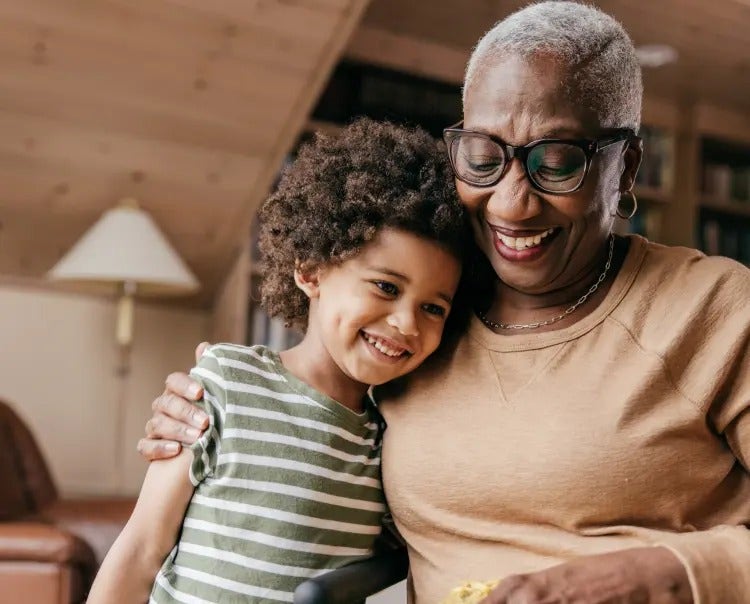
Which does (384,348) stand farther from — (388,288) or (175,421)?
A: (175,421)

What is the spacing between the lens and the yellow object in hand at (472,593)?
1.11 meters

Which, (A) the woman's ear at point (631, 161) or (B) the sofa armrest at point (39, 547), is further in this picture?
(B) the sofa armrest at point (39, 547)

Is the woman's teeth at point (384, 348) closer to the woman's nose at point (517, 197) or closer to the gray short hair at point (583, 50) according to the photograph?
the woman's nose at point (517, 197)

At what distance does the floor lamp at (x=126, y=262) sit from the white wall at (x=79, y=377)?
0.28 metres

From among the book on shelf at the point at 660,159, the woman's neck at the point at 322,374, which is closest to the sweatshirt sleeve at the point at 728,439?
the woman's neck at the point at 322,374

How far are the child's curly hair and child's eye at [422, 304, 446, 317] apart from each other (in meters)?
0.08

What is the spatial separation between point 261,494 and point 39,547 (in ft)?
4.02

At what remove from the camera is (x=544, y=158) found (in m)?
1.22

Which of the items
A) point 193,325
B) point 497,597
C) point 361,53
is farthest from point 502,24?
point 193,325

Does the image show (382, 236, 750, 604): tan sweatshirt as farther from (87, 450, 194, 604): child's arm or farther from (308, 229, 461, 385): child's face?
(87, 450, 194, 604): child's arm

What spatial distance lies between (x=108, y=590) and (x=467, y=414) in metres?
0.53

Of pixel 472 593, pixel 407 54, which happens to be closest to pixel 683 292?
pixel 472 593

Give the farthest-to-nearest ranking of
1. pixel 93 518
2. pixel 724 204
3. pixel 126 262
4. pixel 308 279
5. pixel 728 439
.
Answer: pixel 724 204 → pixel 126 262 → pixel 93 518 → pixel 308 279 → pixel 728 439

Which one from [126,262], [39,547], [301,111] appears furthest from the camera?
[301,111]
